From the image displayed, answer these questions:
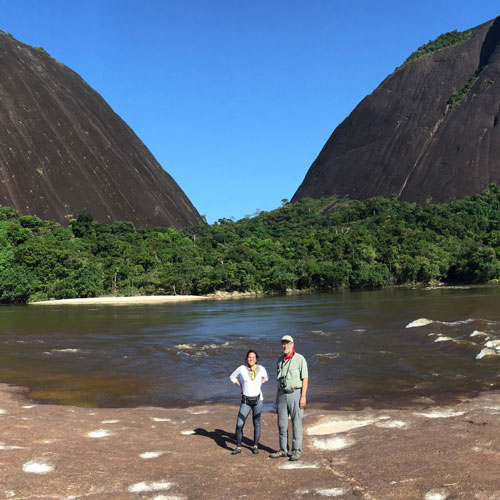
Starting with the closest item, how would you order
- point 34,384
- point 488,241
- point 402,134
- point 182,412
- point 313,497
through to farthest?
point 313,497, point 182,412, point 34,384, point 488,241, point 402,134

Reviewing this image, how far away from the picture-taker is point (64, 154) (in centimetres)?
8662

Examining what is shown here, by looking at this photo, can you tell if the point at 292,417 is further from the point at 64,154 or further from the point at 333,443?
the point at 64,154

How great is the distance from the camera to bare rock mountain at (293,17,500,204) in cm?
11038

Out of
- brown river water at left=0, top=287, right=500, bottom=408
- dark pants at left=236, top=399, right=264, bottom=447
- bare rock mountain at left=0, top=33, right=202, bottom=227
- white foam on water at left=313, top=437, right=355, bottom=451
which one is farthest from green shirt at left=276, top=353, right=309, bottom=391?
bare rock mountain at left=0, top=33, right=202, bottom=227

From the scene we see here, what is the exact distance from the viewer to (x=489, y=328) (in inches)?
727

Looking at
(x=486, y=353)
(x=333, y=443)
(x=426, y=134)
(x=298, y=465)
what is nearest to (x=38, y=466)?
(x=298, y=465)

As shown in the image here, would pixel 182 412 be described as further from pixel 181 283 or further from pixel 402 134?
pixel 402 134

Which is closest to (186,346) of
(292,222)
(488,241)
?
(488,241)

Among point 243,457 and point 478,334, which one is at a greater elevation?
point 243,457

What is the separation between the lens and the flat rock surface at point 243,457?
4.92m

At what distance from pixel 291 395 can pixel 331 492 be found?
1.44m

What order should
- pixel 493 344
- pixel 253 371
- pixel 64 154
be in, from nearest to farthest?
pixel 253 371, pixel 493 344, pixel 64 154

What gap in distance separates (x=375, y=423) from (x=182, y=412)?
10.9ft

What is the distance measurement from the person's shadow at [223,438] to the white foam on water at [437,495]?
7.47 feet
